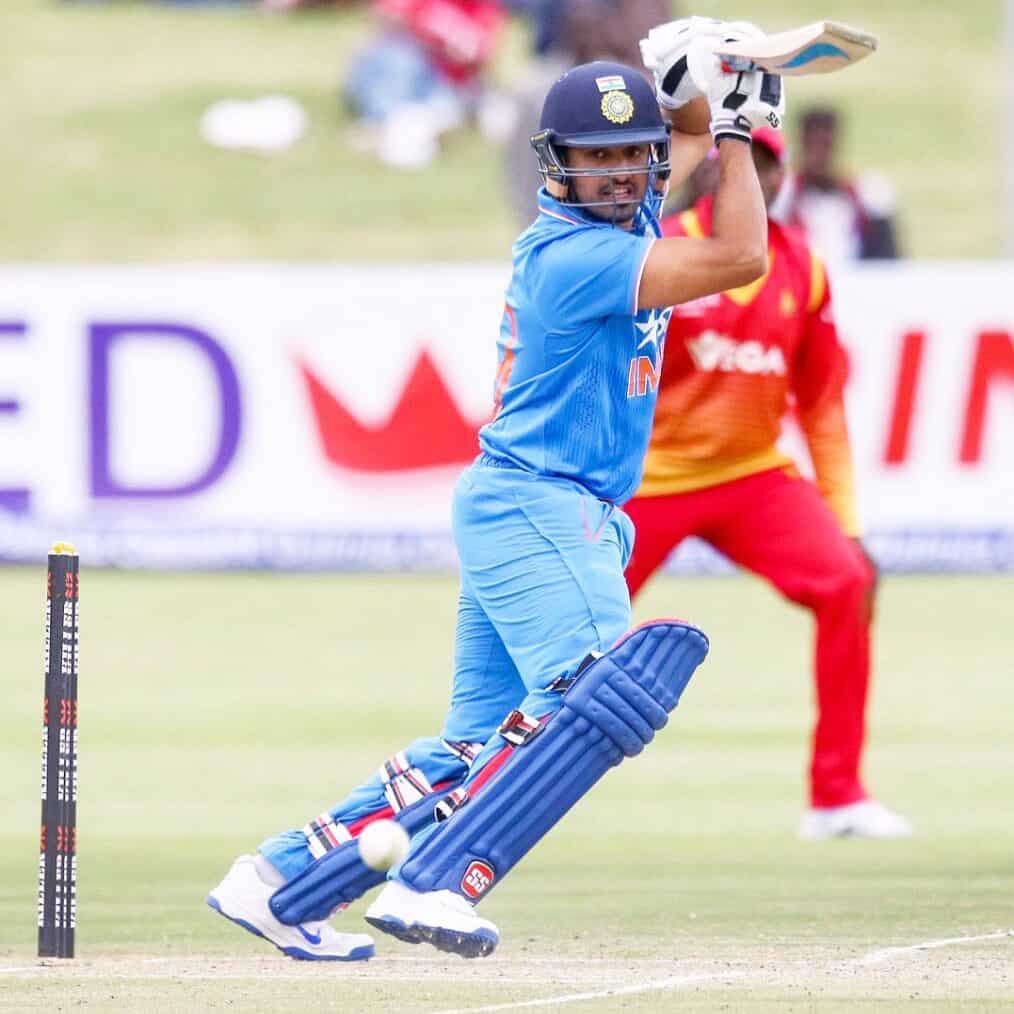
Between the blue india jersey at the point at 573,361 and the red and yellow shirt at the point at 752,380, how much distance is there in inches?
86.4

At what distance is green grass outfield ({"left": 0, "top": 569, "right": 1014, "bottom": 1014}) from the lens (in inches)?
245

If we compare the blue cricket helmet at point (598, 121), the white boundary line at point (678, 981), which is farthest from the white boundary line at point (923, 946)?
the blue cricket helmet at point (598, 121)

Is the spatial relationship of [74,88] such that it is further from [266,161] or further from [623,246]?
[623,246]

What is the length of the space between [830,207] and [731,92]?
982cm

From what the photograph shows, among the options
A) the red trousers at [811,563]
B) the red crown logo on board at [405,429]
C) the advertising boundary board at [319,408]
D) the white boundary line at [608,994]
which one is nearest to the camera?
the white boundary line at [608,994]

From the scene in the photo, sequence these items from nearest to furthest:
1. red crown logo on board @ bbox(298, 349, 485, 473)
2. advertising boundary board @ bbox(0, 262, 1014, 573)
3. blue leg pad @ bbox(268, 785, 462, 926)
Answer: blue leg pad @ bbox(268, 785, 462, 926)
advertising boundary board @ bbox(0, 262, 1014, 573)
red crown logo on board @ bbox(298, 349, 485, 473)

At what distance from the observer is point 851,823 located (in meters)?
8.62

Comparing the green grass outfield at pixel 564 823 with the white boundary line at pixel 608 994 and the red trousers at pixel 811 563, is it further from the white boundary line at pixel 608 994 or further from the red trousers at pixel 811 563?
the red trousers at pixel 811 563

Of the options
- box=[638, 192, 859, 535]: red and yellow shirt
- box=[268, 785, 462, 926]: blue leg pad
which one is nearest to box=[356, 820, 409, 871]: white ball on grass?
box=[268, 785, 462, 926]: blue leg pad

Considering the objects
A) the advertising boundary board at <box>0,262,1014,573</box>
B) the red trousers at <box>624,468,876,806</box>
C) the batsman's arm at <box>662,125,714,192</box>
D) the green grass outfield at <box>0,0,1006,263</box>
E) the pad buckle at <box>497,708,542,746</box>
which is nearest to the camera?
the pad buckle at <box>497,708,542,746</box>

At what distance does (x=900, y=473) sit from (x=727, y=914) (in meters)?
7.80

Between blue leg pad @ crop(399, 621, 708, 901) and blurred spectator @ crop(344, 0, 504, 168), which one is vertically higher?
blurred spectator @ crop(344, 0, 504, 168)

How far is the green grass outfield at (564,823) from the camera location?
621 centimetres

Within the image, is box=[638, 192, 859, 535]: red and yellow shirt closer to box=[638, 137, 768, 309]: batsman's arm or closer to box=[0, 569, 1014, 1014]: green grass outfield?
box=[0, 569, 1014, 1014]: green grass outfield
